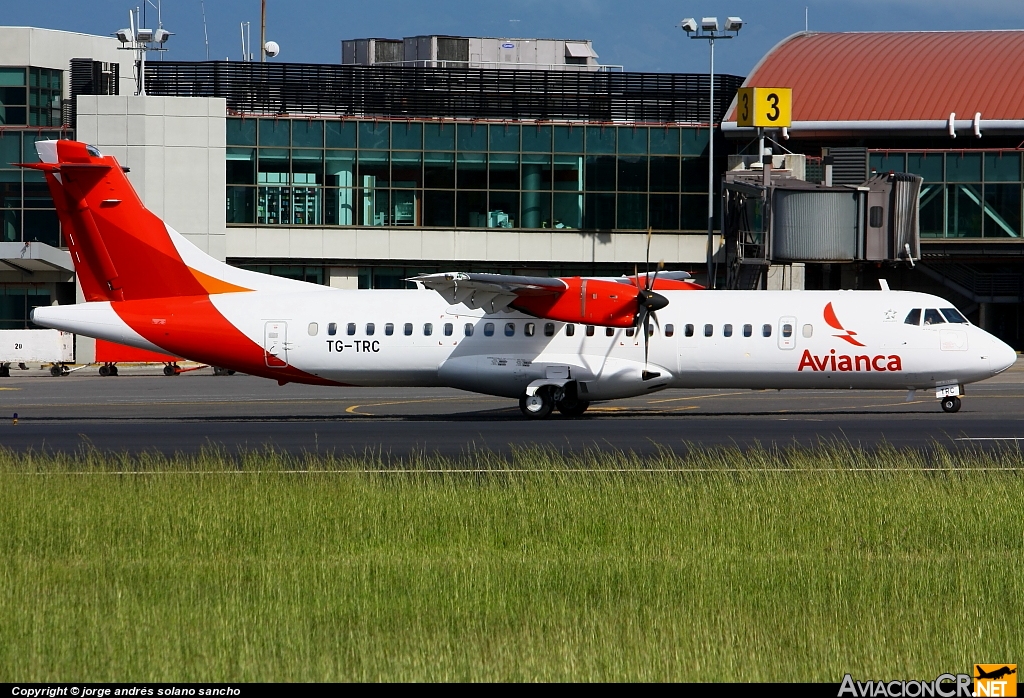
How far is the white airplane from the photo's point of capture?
27438mm

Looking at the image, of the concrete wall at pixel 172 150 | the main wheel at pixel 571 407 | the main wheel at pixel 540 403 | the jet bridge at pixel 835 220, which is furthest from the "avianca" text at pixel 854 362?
the concrete wall at pixel 172 150

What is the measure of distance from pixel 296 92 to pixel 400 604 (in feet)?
168

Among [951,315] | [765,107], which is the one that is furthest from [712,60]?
[951,315]

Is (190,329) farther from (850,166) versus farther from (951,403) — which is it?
(850,166)

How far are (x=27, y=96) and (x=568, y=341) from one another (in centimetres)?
5977

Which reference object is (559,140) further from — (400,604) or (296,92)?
(400,604)

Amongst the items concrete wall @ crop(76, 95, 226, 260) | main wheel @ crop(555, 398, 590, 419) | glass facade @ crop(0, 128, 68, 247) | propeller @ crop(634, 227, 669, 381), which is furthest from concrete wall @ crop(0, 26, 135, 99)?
propeller @ crop(634, 227, 669, 381)

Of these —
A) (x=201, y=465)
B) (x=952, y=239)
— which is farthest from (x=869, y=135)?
(x=201, y=465)

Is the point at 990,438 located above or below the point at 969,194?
below

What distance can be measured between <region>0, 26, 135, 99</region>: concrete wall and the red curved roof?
4102cm

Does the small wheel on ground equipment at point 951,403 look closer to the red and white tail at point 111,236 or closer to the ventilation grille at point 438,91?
the red and white tail at point 111,236

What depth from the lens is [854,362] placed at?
2731 centimetres

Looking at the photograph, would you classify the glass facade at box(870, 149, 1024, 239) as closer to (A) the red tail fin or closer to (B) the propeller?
(B) the propeller

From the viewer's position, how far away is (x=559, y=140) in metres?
59.4
